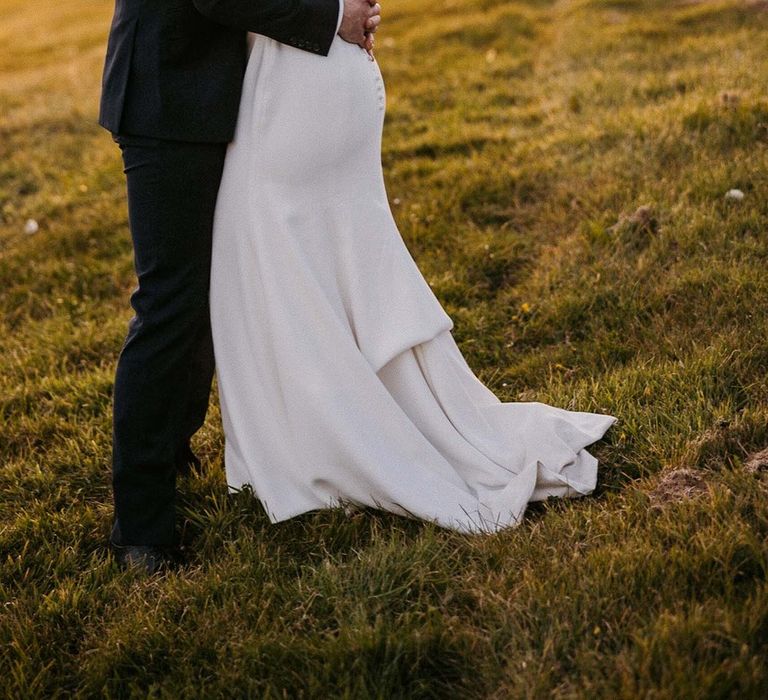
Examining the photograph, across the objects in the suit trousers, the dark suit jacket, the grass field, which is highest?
the dark suit jacket

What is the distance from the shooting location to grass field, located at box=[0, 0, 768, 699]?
2049mm

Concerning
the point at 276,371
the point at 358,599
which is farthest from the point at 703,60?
the point at 358,599

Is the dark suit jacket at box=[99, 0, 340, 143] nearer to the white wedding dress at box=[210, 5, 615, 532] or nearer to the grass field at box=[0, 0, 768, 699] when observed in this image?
the white wedding dress at box=[210, 5, 615, 532]

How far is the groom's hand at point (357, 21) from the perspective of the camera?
2.61 meters

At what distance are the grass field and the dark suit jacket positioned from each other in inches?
47.8

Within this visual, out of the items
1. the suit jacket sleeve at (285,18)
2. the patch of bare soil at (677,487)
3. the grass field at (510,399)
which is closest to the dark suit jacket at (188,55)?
the suit jacket sleeve at (285,18)

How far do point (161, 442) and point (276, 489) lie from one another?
39cm

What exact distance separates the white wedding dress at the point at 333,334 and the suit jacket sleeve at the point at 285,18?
66 mm

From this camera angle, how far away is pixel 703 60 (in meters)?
6.64

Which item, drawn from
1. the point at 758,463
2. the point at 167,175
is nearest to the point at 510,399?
the point at 758,463

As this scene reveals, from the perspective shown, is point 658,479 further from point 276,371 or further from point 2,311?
point 2,311

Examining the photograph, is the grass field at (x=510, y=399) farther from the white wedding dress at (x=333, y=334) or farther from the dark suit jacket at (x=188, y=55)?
the dark suit jacket at (x=188, y=55)

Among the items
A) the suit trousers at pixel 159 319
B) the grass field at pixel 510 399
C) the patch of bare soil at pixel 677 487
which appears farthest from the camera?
the suit trousers at pixel 159 319


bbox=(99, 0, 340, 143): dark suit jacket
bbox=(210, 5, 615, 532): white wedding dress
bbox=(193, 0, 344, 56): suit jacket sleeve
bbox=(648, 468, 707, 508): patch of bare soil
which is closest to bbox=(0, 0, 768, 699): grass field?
bbox=(648, 468, 707, 508): patch of bare soil
